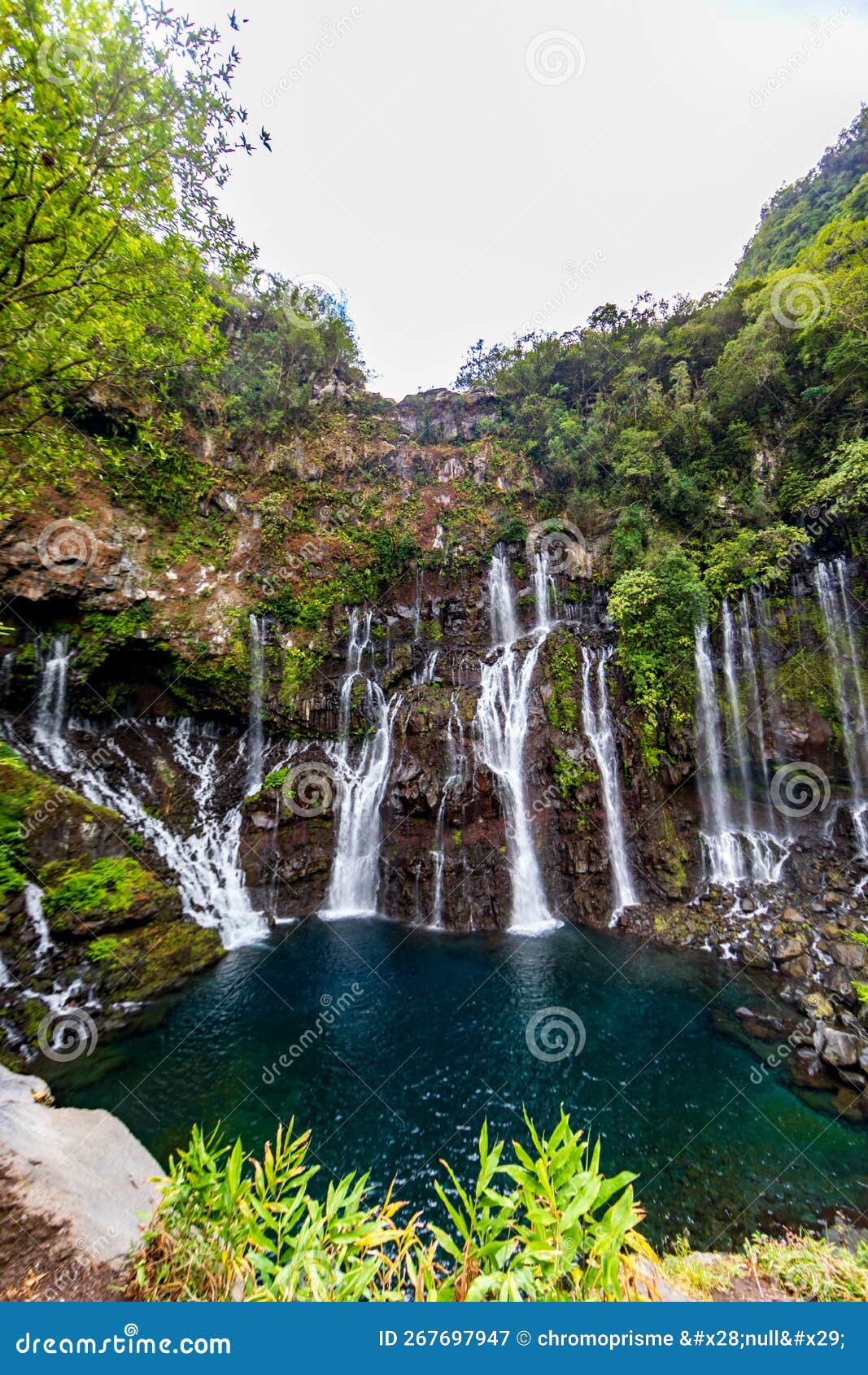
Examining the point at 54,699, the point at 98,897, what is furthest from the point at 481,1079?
the point at 54,699

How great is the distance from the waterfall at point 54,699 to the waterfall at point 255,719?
15.6 feet

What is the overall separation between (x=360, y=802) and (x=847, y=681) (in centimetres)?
1470

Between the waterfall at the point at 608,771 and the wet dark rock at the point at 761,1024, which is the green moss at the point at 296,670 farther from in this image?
the wet dark rock at the point at 761,1024

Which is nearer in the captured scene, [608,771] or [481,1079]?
[481,1079]

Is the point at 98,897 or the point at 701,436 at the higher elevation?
the point at 701,436

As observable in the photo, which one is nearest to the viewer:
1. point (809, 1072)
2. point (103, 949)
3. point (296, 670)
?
point (809, 1072)

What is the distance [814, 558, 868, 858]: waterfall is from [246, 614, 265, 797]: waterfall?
17.0 m

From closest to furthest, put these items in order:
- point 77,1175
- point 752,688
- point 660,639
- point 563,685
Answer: point 77,1175
point 752,688
point 660,639
point 563,685

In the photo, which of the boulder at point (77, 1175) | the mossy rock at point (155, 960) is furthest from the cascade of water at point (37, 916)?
the boulder at point (77, 1175)

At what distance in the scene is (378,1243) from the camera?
7.84ft

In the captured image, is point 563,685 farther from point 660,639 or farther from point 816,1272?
point 816,1272
